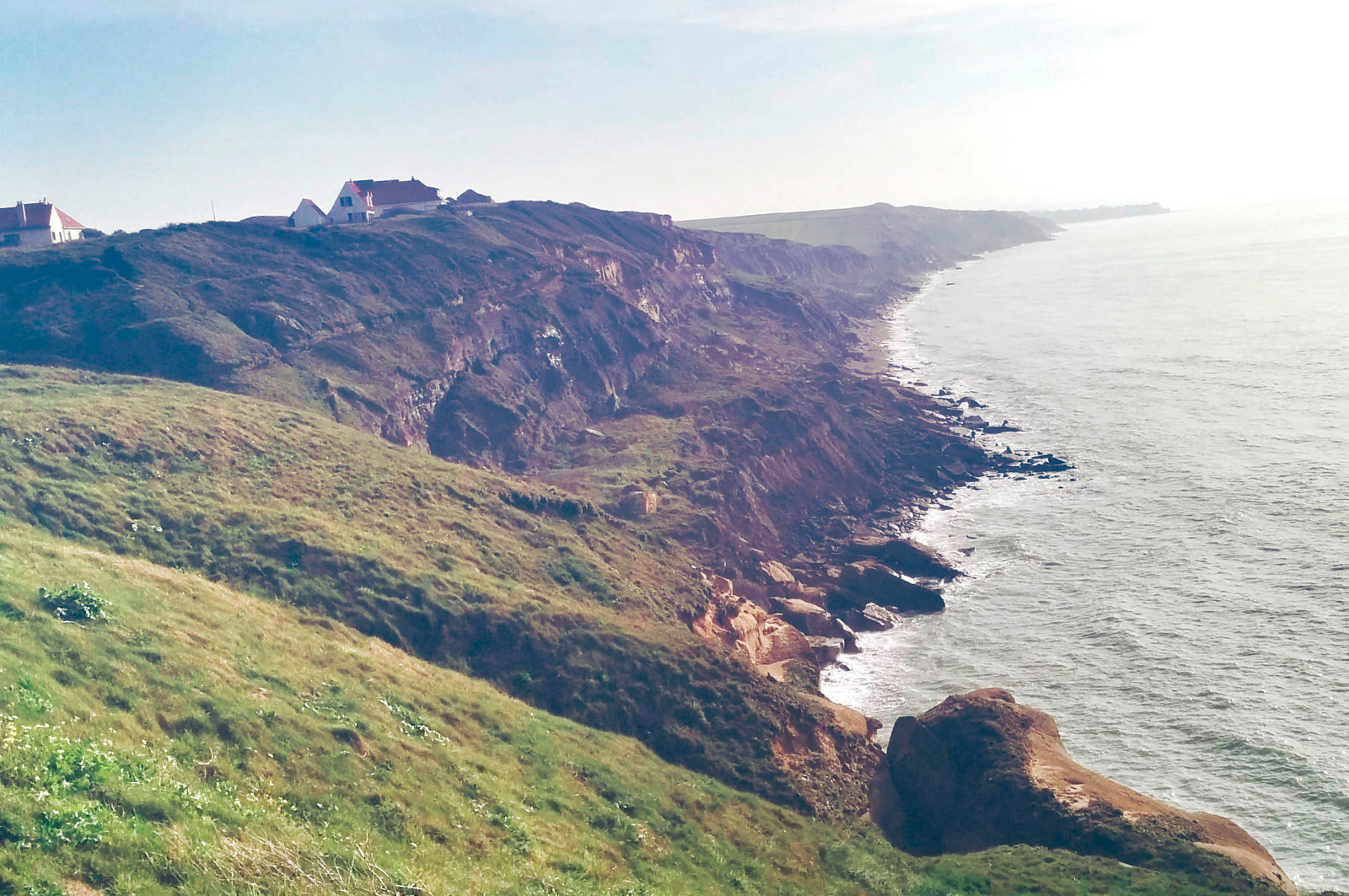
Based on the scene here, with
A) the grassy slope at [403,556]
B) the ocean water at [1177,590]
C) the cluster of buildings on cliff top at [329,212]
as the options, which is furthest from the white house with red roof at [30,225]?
the ocean water at [1177,590]

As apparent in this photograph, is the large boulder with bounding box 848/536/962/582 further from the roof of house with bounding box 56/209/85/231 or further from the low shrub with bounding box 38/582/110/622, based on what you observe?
the roof of house with bounding box 56/209/85/231

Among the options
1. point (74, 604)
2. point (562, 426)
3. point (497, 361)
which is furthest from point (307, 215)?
point (74, 604)

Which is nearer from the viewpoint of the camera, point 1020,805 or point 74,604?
point 74,604

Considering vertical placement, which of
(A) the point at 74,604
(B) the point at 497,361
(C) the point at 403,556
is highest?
(B) the point at 497,361

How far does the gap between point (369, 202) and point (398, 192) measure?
724 centimetres

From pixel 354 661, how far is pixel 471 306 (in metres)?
53.3

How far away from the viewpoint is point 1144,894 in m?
20.5

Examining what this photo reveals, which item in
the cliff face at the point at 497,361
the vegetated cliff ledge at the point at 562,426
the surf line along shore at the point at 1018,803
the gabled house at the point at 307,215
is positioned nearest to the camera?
the surf line along shore at the point at 1018,803

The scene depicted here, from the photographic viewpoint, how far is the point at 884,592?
150 ft

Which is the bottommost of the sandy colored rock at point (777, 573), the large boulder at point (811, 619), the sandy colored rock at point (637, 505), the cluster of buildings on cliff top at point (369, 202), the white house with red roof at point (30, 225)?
the large boulder at point (811, 619)

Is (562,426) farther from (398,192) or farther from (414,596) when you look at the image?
(398,192)

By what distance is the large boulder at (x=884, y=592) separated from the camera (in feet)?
147

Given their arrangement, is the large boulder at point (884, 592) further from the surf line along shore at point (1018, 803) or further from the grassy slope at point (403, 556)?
the surf line along shore at point (1018, 803)

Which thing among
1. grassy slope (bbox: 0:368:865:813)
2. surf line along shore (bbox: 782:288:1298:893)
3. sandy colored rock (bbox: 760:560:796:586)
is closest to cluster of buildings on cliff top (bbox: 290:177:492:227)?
grassy slope (bbox: 0:368:865:813)
